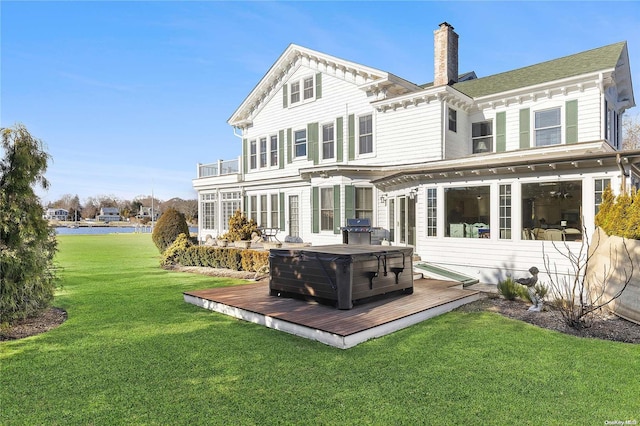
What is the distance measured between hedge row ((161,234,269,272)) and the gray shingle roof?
35.3 feet

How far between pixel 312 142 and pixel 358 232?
22.0 feet

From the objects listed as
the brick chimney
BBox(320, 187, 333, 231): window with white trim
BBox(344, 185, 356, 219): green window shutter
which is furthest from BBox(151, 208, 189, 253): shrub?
the brick chimney

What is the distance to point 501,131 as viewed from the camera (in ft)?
45.8

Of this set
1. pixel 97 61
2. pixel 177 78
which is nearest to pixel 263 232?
pixel 177 78

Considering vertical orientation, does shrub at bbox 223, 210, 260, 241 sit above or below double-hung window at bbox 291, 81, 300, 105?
below

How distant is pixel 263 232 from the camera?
19125 mm

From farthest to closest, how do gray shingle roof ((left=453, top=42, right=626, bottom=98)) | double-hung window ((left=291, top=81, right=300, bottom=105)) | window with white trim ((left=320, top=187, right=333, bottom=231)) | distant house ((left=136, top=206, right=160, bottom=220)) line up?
distant house ((left=136, top=206, right=160, bottom=220)) → double-hung window ((left=291, top=81, right=300, bottom=105)) → window with white trim ((left=320, top=187, right=333, bottom=231)) → gray shingle roof ((left=453, top=42, right=626, bottom=98))

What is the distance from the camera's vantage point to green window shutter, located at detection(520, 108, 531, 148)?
43.2ft

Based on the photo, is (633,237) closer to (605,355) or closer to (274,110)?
(605,355)

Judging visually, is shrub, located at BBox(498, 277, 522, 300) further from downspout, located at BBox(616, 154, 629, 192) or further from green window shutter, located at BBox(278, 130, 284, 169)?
green window shutter, located at BBox(278, 130, 284, 169)

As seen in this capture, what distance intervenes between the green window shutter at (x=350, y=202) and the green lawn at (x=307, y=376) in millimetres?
8083

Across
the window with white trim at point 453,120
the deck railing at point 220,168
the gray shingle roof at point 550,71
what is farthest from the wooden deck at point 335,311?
the deck railing at point 220,168

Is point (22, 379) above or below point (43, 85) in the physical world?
below

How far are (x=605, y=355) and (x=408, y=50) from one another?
58.8ft
